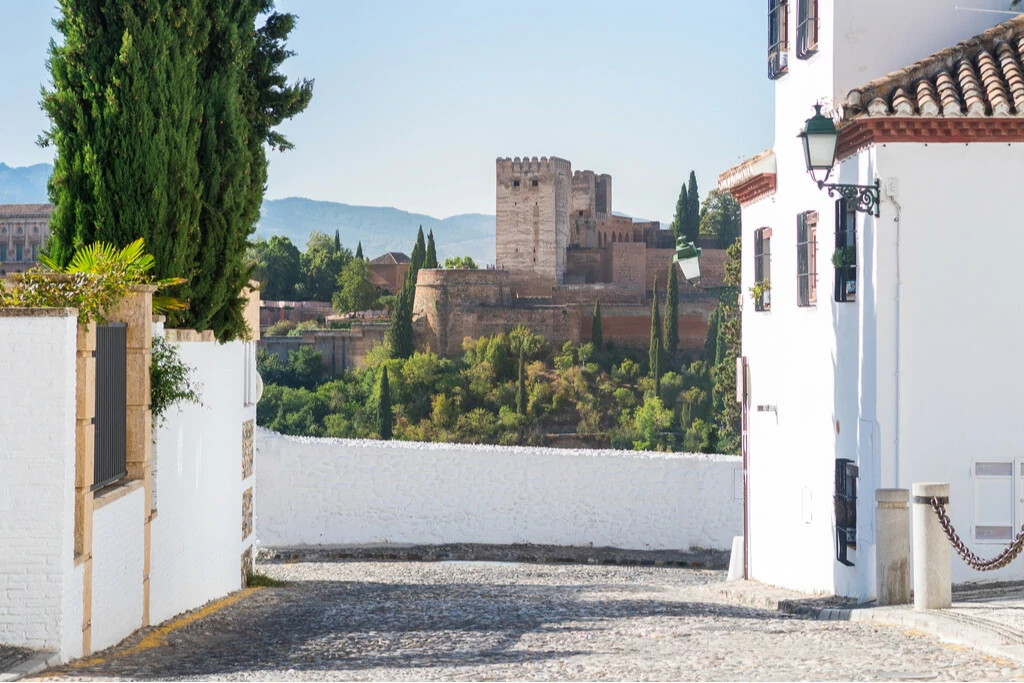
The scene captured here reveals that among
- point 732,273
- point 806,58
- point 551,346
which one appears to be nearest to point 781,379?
point 806,58

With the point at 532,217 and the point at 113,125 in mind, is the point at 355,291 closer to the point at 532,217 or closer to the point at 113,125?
the point at 532,217

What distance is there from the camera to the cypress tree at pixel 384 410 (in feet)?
199

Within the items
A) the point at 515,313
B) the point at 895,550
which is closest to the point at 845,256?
the point at 895,550

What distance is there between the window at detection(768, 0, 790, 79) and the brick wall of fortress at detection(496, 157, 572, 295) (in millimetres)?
70652

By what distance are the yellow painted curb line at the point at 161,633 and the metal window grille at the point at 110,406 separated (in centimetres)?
100

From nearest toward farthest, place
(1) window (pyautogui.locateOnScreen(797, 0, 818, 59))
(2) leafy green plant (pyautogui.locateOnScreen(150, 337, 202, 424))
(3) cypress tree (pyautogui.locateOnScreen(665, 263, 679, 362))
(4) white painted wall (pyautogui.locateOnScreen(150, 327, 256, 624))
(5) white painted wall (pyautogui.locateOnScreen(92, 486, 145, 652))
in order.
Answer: (5) white painted wall (pyautogui.locateOnScreen(92, 486, 145, 652)), (2) leafy green plant (pyautogui.locateOnScreen(150, 337, 202, 424)), (4) white painted wall (pyautogui.locateOnScreen(150, 327, 256, 624)), (1) window (pyautogui.locateOnScreen(797, 0, 818, 59)), (3) cypress tree (pyautogui.locateOnScreen(665, 263, 679, 362))

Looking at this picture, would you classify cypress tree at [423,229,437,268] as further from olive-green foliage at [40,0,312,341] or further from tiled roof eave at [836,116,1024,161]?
tiled roof eave at [836,116,1024,161]

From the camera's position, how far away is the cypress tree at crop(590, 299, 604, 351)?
245ft

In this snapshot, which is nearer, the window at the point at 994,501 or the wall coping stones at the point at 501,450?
the window at the point at 994,501

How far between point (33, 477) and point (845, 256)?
21.9ft

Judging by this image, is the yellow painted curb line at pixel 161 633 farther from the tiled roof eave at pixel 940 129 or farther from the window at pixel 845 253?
the tiled roof eave at pixel 940 129

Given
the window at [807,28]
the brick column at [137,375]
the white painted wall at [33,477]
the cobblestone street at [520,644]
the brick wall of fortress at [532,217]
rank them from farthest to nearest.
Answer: the brick wall of fortress at [532,217]
the window at [807,28]
the brick column at [137,375]
the white painted wall at [33,477]
the cobblestone street at [520,644]

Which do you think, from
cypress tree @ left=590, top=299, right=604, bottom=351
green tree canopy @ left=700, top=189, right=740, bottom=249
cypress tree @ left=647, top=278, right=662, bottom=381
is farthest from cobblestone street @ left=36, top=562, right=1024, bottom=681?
green tree canopy @ left=700, top=189, right=740, bottom=249

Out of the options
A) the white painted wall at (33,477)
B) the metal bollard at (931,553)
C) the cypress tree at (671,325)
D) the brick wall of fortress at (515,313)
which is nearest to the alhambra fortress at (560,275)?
the brick wall of fortress at (515,313)
